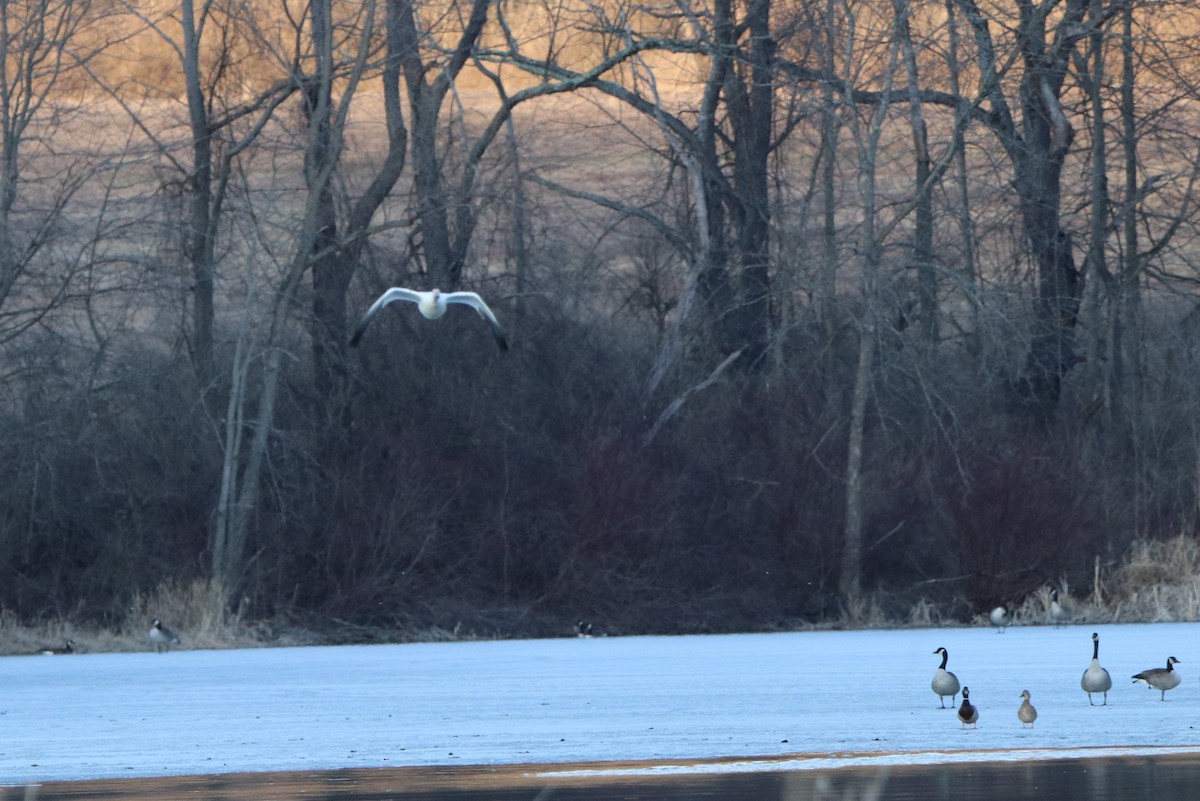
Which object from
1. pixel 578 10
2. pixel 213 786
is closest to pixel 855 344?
pixel 578 10

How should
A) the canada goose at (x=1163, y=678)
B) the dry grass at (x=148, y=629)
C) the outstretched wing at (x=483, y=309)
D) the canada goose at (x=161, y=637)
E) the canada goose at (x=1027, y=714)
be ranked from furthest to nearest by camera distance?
the dry grass at (x=148, y=629), the canada goose at (x=161, y=637), the outstretched wing at (x=483, y=309), the canada goose at (x=1163, y=678), the canada goose at (x=1027, y=714)

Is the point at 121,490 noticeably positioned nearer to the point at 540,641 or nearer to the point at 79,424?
the point at 79,424

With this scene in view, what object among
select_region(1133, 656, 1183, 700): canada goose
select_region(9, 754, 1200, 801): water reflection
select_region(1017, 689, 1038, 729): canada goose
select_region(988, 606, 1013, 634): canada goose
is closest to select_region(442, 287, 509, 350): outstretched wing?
select_region(1133, 656, 1183, 700): canada goose

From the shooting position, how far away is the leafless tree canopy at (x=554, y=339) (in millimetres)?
27453

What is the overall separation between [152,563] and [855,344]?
39.5ft

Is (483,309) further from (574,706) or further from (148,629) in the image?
(148,629)

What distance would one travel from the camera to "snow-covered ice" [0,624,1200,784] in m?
12.1

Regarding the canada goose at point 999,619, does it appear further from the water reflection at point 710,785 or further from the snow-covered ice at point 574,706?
the water reflection at point 710,785

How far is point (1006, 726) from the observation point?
523 inches

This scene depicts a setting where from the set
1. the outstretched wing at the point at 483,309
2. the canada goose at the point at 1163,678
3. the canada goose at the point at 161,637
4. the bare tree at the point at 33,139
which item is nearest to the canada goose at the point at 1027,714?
the canada goose at the point at 1163,678

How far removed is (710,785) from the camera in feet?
35.0

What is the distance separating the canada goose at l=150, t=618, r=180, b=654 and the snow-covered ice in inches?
13.9

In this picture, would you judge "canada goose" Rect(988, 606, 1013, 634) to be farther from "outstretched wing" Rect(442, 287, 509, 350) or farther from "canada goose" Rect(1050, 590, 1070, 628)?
"outstretched wing" Rect(442, 287, 509, 350)

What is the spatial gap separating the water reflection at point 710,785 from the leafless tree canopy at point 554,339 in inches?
604
